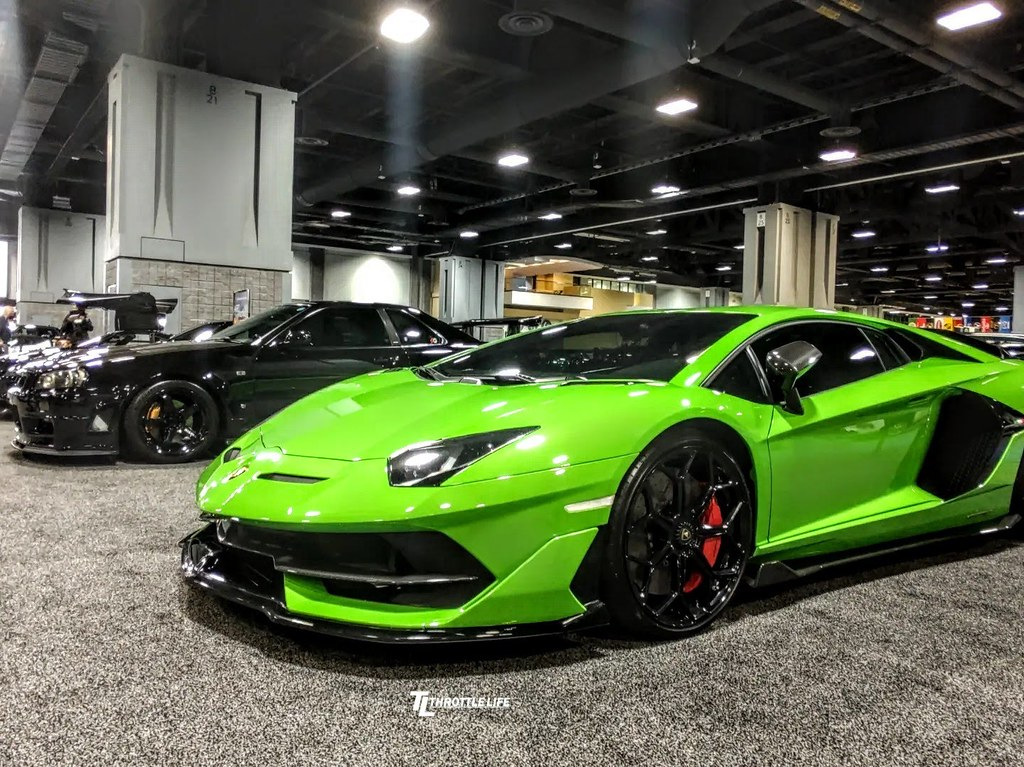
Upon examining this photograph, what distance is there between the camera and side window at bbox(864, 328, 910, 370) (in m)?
2.90

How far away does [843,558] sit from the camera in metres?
2.62

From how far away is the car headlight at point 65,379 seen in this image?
15.6 ft

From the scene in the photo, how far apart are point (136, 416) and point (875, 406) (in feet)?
14.5

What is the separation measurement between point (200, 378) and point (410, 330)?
5.26 ft

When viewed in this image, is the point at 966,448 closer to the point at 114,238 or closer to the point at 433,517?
the point at 433,517

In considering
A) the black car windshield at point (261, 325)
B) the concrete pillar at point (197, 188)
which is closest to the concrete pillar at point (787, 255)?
the concrete pillar at point (197, 188)

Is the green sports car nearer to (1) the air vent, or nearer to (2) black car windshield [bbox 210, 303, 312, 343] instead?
(2) black car windshield [bbox 210, 303, 312, 343]

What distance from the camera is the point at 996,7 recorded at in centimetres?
675

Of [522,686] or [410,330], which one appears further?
[410,330]

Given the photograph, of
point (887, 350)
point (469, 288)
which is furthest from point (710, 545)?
point (469, 288)

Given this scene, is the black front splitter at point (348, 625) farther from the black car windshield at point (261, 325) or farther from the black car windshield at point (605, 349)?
the black car windshield at point (261, 325)

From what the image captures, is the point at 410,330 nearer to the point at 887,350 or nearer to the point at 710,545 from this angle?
the point at 887,350

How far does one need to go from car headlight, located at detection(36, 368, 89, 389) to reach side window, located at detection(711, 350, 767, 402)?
4128 millimetres

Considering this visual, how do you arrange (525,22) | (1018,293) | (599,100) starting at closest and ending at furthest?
(525,22), (599,100), (1018,293)
